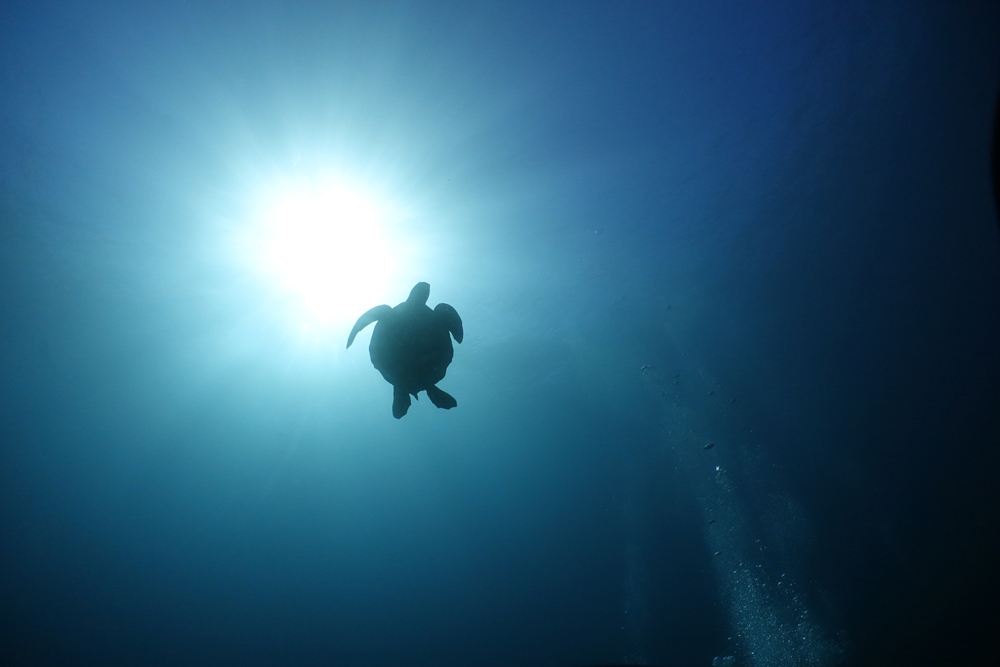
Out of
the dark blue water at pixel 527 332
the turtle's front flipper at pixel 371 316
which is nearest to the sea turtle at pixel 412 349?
the turtle's front flipper at pixel 371 316

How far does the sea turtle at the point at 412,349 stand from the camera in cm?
516

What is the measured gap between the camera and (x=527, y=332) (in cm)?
1850

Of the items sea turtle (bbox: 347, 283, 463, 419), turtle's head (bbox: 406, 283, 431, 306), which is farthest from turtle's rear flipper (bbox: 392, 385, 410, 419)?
turtle's head (bbox: 406, 283, 431, 306)

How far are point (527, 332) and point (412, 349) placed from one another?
13597mm

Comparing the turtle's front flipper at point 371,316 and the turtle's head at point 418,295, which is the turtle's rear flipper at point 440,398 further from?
the turtle's front flipper at point 371,316

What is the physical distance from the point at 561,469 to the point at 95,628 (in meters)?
47.9

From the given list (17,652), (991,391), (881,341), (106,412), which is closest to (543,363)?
(881,341)

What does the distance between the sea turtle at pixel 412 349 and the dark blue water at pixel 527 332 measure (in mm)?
5947

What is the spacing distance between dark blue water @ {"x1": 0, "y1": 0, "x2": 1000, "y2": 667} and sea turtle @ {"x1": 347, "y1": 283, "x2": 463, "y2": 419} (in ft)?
19.5

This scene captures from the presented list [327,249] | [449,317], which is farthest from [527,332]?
[449,317]

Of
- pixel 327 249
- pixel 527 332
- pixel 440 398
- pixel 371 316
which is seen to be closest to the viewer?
pixel 440 398

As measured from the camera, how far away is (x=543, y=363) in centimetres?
2159

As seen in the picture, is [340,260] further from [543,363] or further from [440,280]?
[543,363]

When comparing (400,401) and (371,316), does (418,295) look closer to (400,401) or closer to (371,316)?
(371,316)
